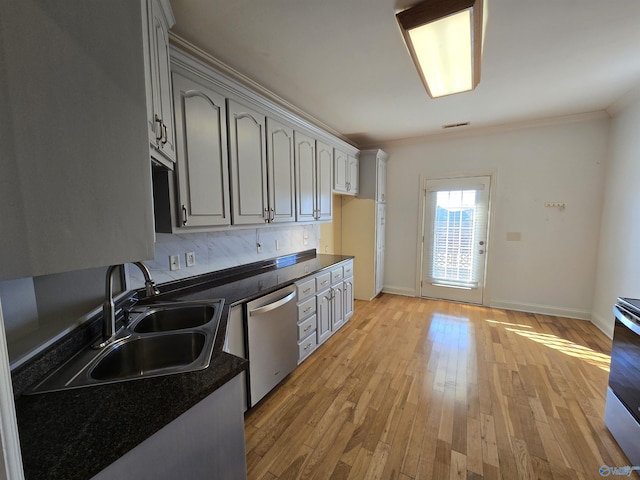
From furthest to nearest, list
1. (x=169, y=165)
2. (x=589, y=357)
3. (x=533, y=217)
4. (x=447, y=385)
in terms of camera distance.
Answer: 1. (x=533, y=217)
2. (x=589, y=357)
3. (x=447, y=385)
4. (x=169, y=165)

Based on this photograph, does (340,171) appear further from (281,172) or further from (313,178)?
(281,172)

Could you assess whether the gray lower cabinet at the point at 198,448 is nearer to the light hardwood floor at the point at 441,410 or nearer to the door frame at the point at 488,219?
the light hardwood floor at the point at 441,410

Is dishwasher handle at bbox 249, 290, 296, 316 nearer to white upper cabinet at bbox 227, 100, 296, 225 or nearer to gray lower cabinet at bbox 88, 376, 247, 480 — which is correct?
white upper cabinet at bbox 227, 100, 296, 225

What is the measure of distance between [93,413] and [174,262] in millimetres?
1316

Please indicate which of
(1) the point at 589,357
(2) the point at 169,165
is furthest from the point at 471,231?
(2) the point at 169,165

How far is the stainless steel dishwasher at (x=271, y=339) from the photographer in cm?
185

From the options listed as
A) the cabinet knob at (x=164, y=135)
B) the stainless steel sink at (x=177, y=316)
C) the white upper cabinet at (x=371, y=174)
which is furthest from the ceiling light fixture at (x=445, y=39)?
→ the stainless steel sink at (x=177, y=316)

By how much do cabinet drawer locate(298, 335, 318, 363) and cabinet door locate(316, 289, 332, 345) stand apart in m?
0.10

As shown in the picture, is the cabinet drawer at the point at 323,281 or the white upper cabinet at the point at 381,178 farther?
the white upper cabinet at the point at 381,178

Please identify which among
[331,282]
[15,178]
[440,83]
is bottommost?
[331,282]

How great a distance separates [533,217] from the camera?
3.59m

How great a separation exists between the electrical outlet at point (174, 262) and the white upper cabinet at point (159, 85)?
732 millimetres

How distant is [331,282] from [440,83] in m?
2.11

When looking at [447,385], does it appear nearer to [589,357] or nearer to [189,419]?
[589,357]
